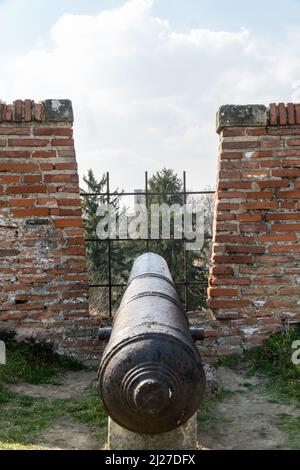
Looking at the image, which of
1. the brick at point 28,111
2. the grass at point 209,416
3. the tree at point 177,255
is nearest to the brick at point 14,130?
the brick at point 28,111

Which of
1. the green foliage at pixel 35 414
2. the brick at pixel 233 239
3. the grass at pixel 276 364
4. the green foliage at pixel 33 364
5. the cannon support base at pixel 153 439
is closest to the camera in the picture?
the cannon support base at pixel 153 439

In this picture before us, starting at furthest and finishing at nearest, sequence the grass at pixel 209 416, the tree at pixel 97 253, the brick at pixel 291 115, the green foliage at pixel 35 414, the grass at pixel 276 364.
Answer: the tree at pixel 97 253 → the brick at pixel 291 115 → the grass at pixel 276 364 → the grass at pixel 209 416 → the green foliage at pixel 35 414

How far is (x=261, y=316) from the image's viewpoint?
5.60m

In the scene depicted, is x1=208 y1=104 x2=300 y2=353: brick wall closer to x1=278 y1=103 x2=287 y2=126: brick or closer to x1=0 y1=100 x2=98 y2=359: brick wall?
x1=278 y1=103 x2=287 y2=126: brick

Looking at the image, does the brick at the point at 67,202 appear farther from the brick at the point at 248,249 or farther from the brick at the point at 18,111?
the brick at the point at 248,249

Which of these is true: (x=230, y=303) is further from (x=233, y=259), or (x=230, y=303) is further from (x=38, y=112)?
(x=38, y=112)

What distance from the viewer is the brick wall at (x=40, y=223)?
5535mm

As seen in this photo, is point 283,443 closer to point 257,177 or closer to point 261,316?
point 261,316

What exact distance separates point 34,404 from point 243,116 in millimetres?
3425

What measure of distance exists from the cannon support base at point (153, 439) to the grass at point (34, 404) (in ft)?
1.93

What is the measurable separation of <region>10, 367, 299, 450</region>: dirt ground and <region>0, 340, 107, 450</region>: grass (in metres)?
0.08

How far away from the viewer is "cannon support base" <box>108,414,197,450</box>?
122 inches

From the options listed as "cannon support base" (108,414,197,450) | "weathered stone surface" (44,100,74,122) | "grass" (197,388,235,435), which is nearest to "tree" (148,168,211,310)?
"weathered stone surface" (44,100,74,122)
